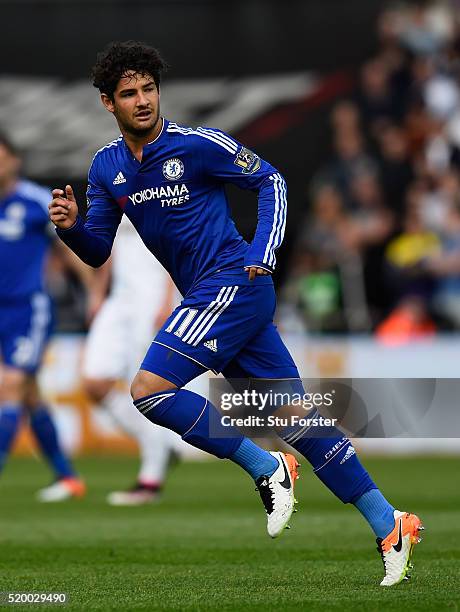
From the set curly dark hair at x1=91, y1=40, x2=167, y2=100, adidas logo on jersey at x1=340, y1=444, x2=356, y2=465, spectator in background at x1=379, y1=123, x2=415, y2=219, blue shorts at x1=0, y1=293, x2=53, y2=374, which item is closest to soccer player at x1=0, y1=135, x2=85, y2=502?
blue shorts at x1=0, y1=293, x2=53, y2=374

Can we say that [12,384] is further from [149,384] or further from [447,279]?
[447,279]

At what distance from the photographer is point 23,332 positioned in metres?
10.5

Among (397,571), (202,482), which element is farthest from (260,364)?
(202,482)

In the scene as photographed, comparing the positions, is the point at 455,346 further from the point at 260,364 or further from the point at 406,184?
the point at 260,364

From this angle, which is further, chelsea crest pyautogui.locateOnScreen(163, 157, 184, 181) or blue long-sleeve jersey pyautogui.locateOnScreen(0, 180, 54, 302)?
blue long-sleeve jersey pyautogui.locateOnScreen(0, 180, 54, 302)

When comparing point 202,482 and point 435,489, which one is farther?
point 202,482

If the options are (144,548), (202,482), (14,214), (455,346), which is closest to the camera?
(144,548)

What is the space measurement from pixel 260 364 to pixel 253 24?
1329 centimetres

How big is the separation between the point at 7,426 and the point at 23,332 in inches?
29.2

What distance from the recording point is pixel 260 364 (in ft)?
20.4

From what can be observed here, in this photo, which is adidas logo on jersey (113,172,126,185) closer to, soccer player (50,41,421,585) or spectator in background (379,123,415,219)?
soccer player (50,41,421,585)

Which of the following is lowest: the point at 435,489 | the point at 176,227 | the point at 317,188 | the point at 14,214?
the point at 435,489

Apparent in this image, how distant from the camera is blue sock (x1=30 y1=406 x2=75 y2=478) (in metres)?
11.0

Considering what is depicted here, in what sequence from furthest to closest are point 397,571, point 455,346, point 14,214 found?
point 455,346, point 14,214, point 397,571
